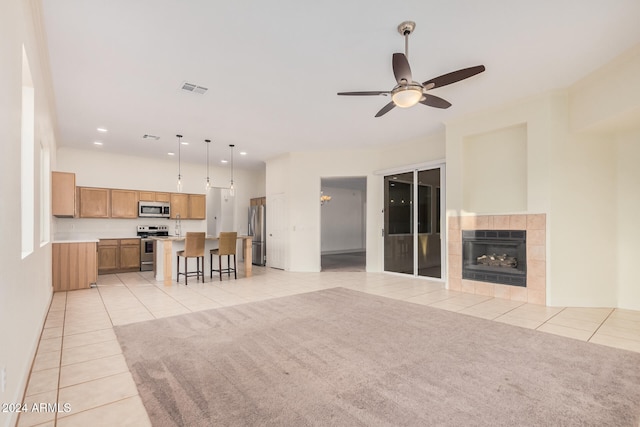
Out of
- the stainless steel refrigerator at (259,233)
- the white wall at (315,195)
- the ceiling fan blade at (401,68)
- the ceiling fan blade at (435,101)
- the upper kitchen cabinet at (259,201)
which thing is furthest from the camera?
the upper kitchen cabinet at (259,201)

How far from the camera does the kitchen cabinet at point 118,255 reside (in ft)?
23.5

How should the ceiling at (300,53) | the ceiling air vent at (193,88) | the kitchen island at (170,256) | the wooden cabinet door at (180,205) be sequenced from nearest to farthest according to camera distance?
the ceiling at (300,53) → the ceiling air vent at (193,88) → the kitchen island at (170,256) → the wooden cabinet door at (180,205)

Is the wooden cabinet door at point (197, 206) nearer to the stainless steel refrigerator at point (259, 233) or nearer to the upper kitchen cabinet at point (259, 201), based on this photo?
the stainless steel refrigerator at point (259, 233)

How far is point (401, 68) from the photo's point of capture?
281 centimetres

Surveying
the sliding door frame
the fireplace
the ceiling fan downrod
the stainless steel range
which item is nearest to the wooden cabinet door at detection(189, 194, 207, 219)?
the stainless steel range

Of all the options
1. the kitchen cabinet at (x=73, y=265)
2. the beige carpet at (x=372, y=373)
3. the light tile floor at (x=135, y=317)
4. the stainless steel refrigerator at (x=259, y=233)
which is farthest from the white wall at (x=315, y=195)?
the kitchen cabinet at (x=73, y=265)

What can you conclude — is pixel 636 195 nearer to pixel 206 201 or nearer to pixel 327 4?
pixel 327 4

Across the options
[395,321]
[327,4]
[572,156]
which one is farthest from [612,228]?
[327,4]

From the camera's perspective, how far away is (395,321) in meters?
3.61

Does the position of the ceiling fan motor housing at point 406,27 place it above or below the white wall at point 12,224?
above

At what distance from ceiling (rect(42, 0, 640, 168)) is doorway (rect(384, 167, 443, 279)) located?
1.56 metres

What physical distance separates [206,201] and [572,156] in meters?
8.39

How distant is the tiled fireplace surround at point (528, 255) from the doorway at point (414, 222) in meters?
0.83

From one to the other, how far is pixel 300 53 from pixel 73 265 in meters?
5.33
